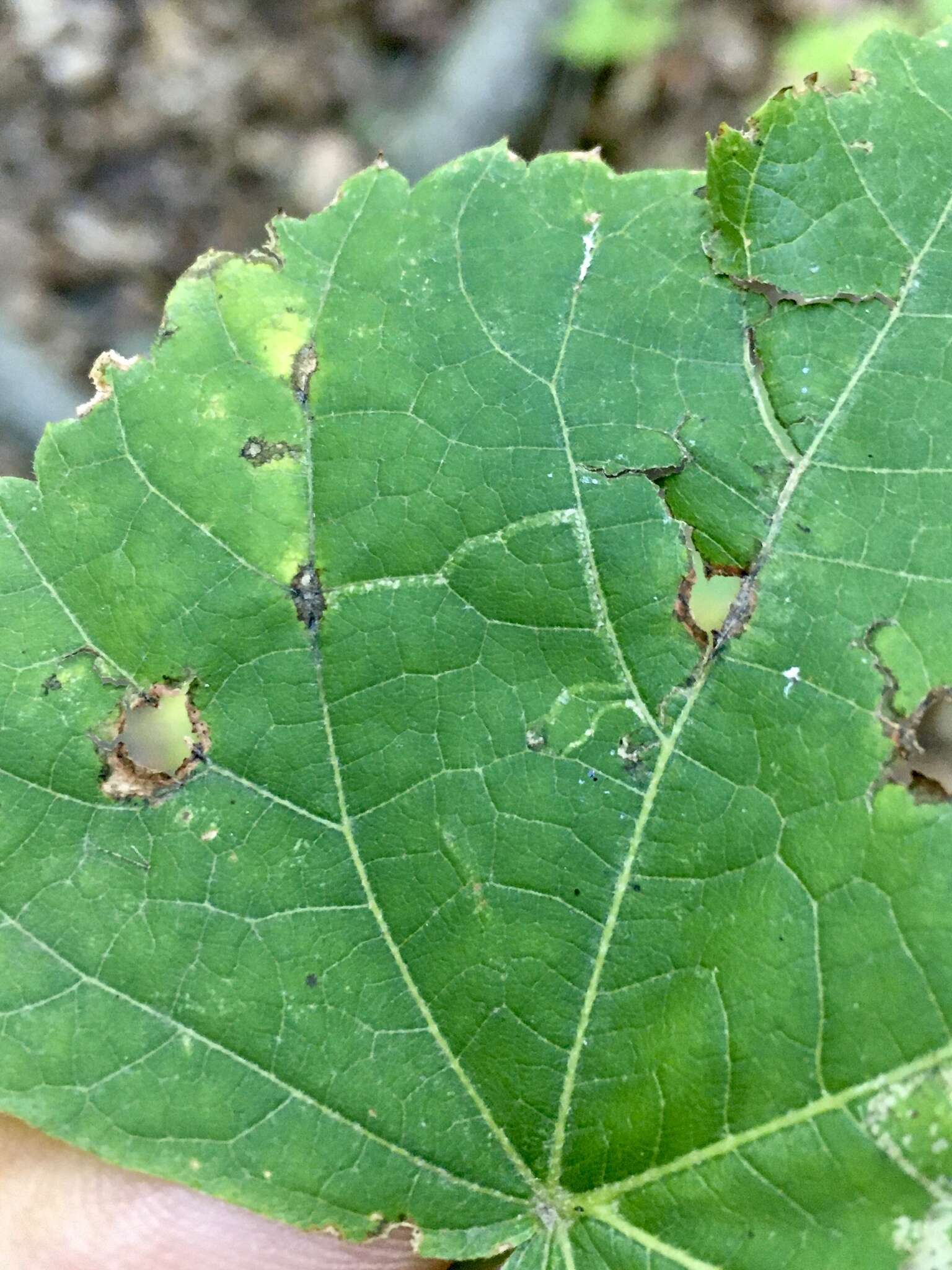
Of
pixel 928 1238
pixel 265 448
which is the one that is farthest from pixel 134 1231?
pixel 265 448

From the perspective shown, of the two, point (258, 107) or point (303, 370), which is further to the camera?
point (258, 107)

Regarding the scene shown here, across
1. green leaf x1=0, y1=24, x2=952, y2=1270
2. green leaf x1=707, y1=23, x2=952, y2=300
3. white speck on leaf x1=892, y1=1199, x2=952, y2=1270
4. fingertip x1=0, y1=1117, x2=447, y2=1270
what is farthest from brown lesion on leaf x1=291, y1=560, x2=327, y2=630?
fingertip x1=0, y1=1117, x2=447, y2=1270

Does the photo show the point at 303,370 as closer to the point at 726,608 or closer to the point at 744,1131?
the point at 726,608

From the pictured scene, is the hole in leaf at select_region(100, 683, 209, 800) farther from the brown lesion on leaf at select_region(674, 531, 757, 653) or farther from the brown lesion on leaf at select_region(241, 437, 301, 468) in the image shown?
the brown lesion on leaf at select_region(674, 531, 757, 653)

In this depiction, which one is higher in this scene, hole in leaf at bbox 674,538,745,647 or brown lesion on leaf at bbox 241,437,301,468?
brown lesion on leaf at bbox 241,437,301,468

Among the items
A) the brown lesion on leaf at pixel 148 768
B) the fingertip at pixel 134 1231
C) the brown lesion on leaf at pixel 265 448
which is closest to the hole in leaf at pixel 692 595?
the brown lesion on leaf at pixel 265 448

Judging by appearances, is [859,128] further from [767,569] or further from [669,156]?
[669,156]

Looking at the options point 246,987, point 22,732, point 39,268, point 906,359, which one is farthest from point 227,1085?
point 39,268
